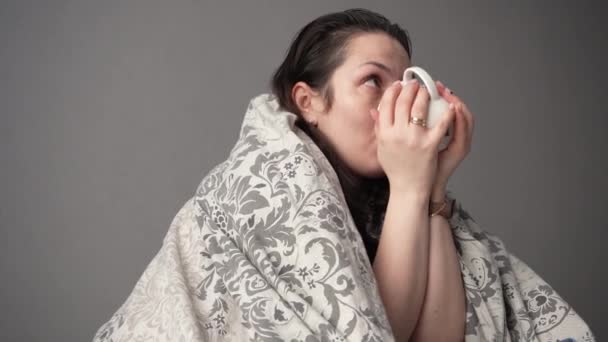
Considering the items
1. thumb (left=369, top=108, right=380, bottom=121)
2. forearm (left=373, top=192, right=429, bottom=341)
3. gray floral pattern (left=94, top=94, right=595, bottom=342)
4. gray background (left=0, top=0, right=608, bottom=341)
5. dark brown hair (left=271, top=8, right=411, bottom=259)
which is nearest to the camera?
gray floral pattern (left=94, top=94, right=595, bottom=342)

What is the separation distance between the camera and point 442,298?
1.08 meters

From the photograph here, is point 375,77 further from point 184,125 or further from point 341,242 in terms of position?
point 184,125

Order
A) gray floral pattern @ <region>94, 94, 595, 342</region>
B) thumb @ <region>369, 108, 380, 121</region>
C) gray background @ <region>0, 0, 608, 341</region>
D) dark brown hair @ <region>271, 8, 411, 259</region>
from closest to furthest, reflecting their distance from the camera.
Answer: gray floral pattern @ <region>94, 94, 595, 342</region>, thumb @ <region>369, 108, 380, 121</region>, dark brown hair @ <region>271, 8, 411, 259</region>, gray background @ <region>0, 0, 608, 341</region>

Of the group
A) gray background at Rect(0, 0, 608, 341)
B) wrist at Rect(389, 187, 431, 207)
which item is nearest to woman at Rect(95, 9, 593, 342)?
wrist at Rect(389, 187, 431, 207)

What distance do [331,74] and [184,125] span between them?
0.94m

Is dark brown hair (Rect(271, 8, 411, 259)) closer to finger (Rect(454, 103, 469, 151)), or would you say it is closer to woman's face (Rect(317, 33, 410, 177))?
woman's face (Rect(317, 33, 410, 177))

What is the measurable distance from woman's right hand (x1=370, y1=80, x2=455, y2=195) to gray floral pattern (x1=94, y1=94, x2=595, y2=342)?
0.10m

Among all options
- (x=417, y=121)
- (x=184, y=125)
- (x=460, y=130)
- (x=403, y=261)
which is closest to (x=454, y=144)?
(x=460, y=130)

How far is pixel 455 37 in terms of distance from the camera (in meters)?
2.30

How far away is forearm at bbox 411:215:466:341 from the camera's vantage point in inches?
42.4

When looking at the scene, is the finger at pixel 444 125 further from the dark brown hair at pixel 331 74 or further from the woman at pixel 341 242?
the dark brown hair at pixel 331 74

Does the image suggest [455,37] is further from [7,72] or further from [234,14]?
[7,72]

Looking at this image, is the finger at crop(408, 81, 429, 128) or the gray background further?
the gray background

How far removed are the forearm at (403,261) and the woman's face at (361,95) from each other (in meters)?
0.18
